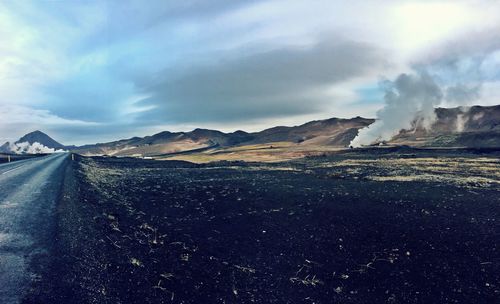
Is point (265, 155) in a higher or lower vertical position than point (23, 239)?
higher

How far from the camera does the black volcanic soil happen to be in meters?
9.70

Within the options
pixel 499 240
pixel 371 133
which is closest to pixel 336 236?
pixel 499 240

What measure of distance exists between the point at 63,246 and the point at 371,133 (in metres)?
142

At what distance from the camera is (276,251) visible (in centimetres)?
1344

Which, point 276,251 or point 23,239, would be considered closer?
point 23,239

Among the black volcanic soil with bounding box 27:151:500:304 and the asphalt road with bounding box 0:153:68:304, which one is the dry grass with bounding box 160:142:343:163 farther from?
the asphalt road with bounding box 0:153:68:304

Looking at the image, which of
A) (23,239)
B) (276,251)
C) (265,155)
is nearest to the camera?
(23,239)

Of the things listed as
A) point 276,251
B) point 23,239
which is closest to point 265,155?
point 276,251

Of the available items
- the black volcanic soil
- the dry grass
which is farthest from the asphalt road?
the dry grass

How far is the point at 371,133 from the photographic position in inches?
5630

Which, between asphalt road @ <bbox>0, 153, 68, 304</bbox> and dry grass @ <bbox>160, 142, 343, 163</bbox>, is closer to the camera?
asphalt road @ <bbox>0, 153, 68, 304</bbox>

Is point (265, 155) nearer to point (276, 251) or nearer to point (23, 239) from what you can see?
point (276, 251)

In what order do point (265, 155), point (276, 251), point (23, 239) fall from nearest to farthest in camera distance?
1. point (23, 239)
2. point (276, 251)
3. point (265, 155)

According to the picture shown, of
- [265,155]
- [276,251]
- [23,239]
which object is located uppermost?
[265,155]
